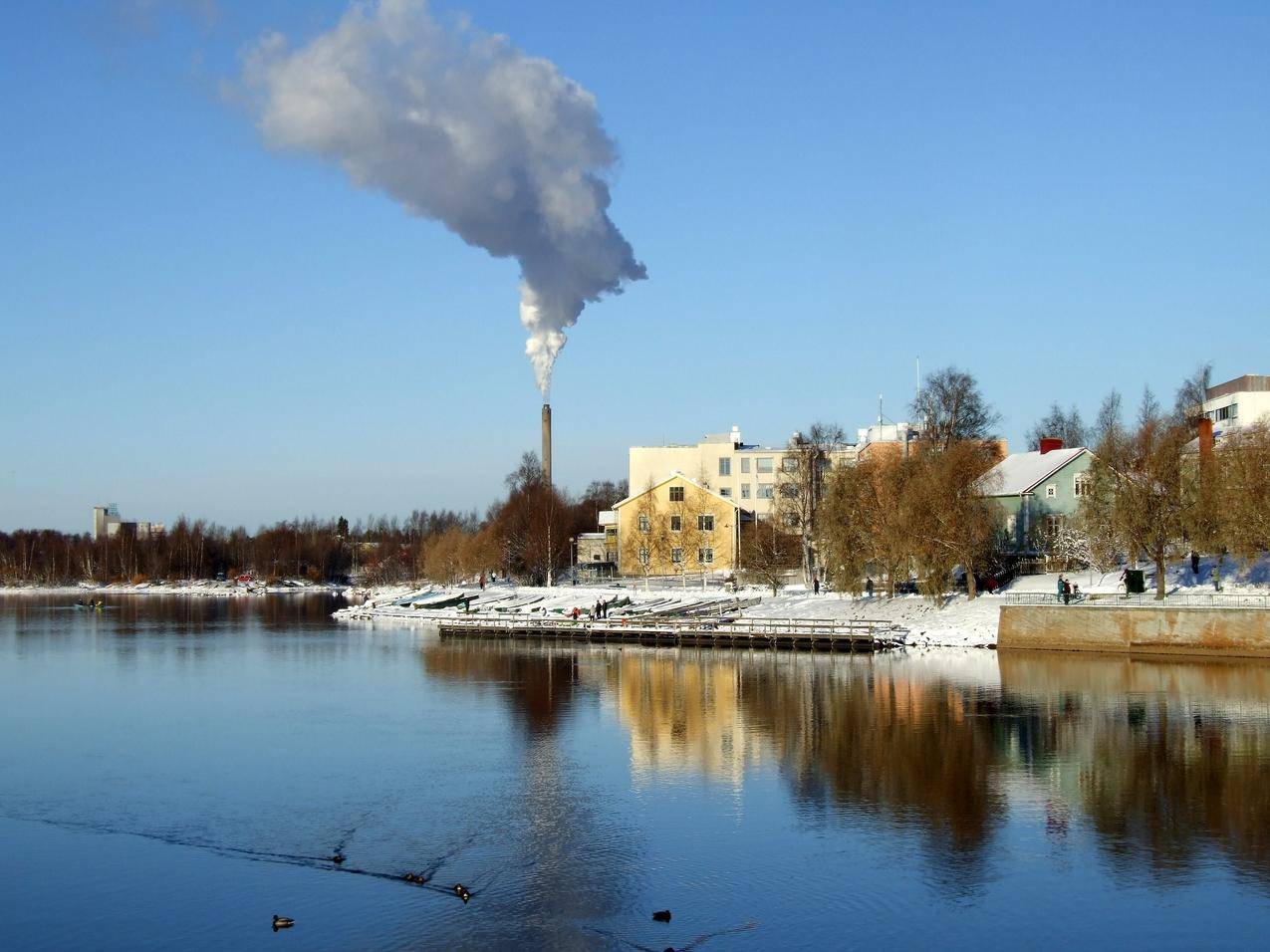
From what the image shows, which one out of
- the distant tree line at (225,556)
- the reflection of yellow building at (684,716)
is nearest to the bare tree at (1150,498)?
the reflection of yellow building at (684,716)

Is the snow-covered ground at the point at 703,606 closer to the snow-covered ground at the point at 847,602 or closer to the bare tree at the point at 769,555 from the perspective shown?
the snow-covered ground at the point at 847,602

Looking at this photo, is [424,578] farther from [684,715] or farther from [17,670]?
[684,715]

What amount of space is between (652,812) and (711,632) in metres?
35.3

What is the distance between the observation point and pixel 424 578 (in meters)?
134

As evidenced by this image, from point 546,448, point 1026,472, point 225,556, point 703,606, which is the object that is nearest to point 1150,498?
point 1026,472

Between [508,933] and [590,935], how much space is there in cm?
108

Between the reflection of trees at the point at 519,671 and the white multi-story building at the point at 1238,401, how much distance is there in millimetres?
52978

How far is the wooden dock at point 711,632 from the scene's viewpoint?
54812 millimetres

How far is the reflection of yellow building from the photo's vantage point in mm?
28719

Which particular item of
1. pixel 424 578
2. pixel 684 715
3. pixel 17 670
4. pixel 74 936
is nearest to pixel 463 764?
pixel 684 715

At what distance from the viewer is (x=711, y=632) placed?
58719 mm

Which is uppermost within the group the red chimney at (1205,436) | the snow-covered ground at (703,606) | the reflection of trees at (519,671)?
the red chimney at (1205,436)

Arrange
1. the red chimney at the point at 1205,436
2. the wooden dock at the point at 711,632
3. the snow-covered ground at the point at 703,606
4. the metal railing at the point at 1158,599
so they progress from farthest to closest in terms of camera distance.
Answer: the red chimney at the point at 1205,436, the snow-covered ground at the point at 703,606, the wooden dock at the point at 711,632, the metal railing at the point at 1158,599

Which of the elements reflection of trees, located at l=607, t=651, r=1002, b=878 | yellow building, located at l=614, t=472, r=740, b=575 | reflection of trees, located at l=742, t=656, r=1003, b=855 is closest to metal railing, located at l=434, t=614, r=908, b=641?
reflection of trees, located at l=607, t=651, r=1002, b=878
